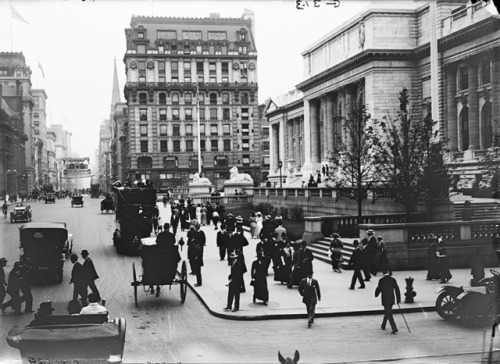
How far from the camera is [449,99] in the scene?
49469 mm

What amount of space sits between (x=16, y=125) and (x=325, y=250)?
14701 mm

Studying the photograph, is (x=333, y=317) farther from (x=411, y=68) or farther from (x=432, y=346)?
(x=411, y=68)

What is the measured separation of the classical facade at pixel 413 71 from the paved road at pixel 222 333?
22033mm

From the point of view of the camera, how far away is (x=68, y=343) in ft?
31.7

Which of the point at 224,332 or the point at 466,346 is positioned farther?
the point at 224,332

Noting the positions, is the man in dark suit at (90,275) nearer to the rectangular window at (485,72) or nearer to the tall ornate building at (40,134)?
the tall ornate building at (40,134)

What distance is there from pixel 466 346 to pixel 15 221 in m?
10.6

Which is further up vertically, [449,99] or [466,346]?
[449,99]

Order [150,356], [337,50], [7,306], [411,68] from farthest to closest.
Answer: [337,50] → [411,68] → [7,306] → [150,356]

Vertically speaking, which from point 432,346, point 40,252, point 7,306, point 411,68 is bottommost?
point 432,346

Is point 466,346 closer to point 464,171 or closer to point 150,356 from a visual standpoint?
point 150,356

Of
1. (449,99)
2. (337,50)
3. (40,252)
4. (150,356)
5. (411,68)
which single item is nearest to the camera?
(150,356)

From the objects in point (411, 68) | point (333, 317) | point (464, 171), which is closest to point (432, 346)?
point (333, 317)

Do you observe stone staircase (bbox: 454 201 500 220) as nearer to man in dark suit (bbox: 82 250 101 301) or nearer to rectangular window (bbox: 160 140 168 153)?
rectangular window (bbox: 160 140 168 153)
